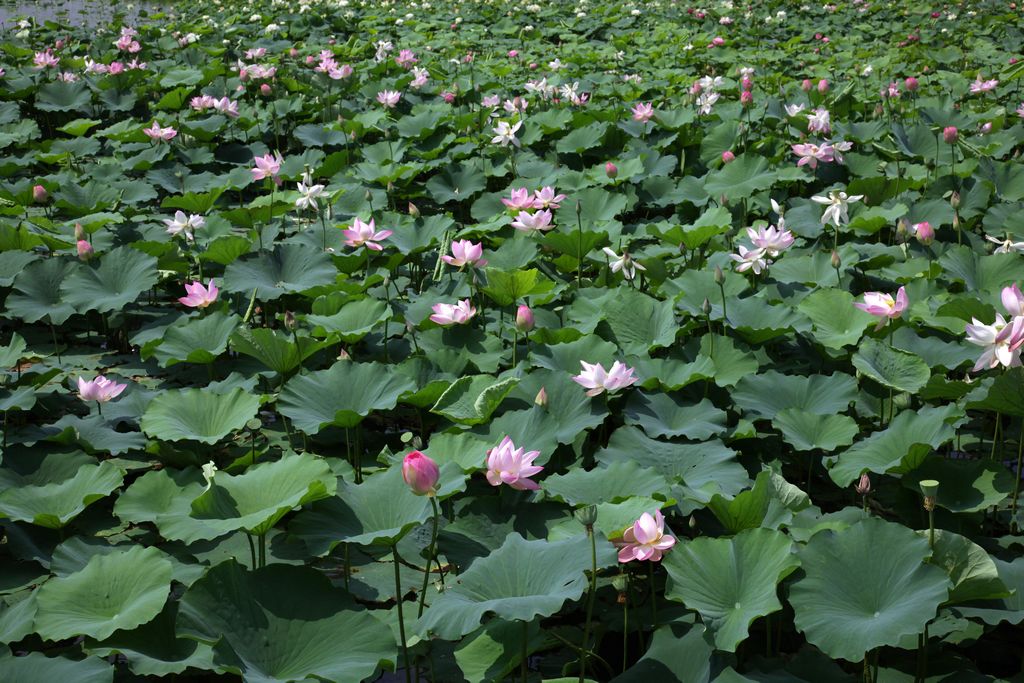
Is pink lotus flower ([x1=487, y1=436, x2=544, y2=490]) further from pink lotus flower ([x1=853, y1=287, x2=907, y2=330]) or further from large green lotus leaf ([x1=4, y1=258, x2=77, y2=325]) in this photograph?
large green lotus leaf ([x1=4, y1=258, x2=77, y2=325])

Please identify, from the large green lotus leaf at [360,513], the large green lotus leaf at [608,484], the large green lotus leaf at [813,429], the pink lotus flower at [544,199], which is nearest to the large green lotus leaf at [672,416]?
the large green lotus leaf at [813,429]

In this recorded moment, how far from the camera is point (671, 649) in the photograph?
5.12ft

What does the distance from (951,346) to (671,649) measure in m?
1.34

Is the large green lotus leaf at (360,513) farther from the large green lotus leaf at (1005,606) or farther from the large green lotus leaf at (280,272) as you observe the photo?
the large green lotus leaf at (280,272)

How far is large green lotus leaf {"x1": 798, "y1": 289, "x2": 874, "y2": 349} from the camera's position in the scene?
2500mm

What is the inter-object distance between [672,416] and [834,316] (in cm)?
68

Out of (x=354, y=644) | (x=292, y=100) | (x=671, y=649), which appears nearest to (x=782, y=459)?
(x=671, y=649)

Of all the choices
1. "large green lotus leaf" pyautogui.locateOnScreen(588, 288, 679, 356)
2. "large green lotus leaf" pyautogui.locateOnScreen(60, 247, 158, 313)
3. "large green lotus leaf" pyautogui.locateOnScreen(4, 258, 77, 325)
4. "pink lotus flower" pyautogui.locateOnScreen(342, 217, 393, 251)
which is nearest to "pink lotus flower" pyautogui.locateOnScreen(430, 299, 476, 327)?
"large green lotus leaf" pyautogui.locateOnScreen(588, 288, 679, 356)

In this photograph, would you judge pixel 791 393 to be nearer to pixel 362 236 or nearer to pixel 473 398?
pixel 473 398

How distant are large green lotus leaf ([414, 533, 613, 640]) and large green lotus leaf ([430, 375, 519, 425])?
0.56 metres

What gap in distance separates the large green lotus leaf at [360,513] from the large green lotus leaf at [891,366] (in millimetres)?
1218

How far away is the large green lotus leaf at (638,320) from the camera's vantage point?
2.58m

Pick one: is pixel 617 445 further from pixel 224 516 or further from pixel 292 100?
pixel 292 100

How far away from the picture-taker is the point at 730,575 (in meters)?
1.58
